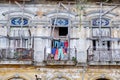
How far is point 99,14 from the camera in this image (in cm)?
2427

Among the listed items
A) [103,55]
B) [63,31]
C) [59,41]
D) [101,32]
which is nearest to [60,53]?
[59,41]

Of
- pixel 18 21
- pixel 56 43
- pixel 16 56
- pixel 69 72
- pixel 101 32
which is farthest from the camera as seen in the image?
pixel 18 21

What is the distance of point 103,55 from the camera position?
23094mm

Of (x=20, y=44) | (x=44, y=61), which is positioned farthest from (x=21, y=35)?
(x=44, y=61)

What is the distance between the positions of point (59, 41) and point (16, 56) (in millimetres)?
2779

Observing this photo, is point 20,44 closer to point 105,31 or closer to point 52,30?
point 52,30

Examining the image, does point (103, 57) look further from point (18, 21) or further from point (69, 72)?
point (18, 21)

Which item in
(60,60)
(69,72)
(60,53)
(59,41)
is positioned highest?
(59,41)

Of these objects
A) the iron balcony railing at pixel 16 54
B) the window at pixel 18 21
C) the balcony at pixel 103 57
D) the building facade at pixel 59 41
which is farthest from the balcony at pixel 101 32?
the window at pixel 18 21

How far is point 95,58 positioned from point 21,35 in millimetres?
4553

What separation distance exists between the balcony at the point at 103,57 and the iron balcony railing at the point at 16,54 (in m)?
3.34

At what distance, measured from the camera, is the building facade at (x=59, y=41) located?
23.0m

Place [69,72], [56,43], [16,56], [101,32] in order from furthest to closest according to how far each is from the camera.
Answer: [101,32] → [56,43] → [69,72] → [16,56]

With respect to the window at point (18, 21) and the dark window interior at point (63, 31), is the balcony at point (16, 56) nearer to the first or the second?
the window at point (18, 21)
